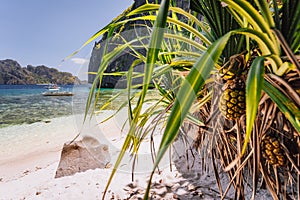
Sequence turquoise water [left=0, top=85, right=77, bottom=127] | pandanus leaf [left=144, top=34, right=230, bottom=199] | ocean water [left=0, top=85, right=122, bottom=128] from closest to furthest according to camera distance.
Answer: pandanus leaf [left=144, top=34, right=230, bottom=199] < ocean water [left=0, top=85, right=122, bottom=128] < turquoise water [left=0, top=85, right=77, bottom=127]

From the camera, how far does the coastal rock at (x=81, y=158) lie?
5.88 feet

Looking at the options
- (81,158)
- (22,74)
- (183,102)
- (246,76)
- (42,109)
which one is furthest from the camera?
(22,74)

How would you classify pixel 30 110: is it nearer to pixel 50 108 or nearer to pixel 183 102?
pixel 50 108

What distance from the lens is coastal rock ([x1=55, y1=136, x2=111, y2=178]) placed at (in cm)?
179

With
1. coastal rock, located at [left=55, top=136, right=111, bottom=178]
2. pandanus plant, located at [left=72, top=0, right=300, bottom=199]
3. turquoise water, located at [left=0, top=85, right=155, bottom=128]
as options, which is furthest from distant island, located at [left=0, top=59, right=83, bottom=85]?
pandanus plant, located at [left=72, top=0, right=300, bottom=199]

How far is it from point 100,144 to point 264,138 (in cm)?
182

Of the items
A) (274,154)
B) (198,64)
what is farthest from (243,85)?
(198,64)

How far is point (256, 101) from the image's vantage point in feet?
0.82

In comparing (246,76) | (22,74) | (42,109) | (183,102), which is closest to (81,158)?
(246,76)

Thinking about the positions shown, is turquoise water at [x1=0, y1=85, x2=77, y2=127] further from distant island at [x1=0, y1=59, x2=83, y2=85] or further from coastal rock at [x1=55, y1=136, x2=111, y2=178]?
distant island at [x1=0, y1=59, x2=83, y2=85]

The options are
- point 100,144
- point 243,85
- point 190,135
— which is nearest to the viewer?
point 243,85

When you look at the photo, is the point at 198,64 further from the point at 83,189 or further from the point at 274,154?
the point at 83,189

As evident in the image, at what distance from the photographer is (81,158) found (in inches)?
72.8

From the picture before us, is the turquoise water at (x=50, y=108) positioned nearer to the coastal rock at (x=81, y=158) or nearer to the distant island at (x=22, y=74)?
the coastal rock at (x=81, y=158)
